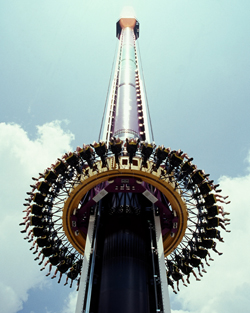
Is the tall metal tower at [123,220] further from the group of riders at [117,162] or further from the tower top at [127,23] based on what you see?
the tower top at [127,23]

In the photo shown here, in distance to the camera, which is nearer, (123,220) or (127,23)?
(123,220)

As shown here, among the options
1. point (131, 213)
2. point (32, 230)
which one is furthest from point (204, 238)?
point (32, 230)

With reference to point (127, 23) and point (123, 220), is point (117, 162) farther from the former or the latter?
point (127, 23)

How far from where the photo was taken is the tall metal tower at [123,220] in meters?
27.0

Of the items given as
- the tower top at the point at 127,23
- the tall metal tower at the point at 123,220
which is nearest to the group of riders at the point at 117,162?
the tall metal tower at the point at 123,220

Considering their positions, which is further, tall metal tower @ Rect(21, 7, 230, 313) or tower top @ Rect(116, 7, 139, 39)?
tower top @ Rect(116, 7, 139, 39)

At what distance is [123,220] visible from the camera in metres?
31.4

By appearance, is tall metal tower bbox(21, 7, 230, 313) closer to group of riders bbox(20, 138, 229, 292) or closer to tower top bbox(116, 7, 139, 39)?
group of riders bbox(20, 138, 229, 292)

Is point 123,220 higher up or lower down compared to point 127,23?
lower down

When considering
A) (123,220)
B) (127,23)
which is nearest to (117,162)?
(123,220)

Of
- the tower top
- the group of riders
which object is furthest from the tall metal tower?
the tower top

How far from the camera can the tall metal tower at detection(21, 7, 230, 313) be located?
27.0m

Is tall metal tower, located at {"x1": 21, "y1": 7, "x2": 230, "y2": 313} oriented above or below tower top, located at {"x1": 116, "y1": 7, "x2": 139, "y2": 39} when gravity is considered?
below

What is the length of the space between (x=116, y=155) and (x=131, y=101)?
69.4 feet
